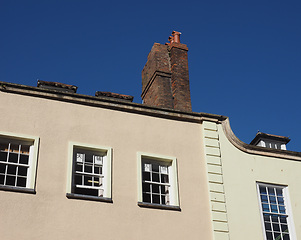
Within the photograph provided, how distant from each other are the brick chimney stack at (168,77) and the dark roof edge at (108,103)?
1.55 m

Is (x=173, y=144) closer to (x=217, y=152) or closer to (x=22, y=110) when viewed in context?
(x=217, y=152)

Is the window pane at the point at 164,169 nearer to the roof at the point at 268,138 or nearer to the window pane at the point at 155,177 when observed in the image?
the window pane at the point at 155,177

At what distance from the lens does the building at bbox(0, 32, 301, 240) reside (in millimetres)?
14984

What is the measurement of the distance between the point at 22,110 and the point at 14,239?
4.06m

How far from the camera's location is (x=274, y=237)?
17.3 meters

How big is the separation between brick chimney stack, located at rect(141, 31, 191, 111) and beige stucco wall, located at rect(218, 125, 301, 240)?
2408mm

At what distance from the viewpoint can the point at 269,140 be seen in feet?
69.1

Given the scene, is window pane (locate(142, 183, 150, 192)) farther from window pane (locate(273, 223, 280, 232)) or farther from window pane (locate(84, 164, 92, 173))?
window pane (locate(273, 223, 280, 232))

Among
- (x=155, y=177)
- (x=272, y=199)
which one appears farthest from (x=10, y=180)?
(x=272, y=199)

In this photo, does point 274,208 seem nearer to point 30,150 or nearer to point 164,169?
point 164,169

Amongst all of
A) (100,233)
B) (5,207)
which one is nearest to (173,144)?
(100,233)

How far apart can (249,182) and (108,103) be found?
5.46m

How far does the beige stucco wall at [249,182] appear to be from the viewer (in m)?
16.9

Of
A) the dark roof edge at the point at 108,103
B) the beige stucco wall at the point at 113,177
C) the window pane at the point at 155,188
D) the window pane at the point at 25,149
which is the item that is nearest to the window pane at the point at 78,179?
the beige stucco wall at the point at 113,177
